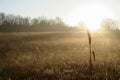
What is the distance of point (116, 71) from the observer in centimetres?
772

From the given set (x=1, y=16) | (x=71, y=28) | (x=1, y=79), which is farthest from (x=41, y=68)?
(x=1, y=16)

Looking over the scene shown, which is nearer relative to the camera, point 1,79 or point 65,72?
point 1,79

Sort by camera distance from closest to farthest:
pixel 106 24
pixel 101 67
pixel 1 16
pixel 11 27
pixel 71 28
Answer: pixel 101 67 < pixel 11 27 < pixel 71 28 < pixel 1 16 < pixel 106 24

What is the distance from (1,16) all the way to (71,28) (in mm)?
25153

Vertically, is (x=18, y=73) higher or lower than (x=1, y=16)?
lower

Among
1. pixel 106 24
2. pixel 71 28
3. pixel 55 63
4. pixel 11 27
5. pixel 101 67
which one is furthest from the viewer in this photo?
pixel 106 24

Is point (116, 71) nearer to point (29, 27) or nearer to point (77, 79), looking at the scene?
point (77, 79)

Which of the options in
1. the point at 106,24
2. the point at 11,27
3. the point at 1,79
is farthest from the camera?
the point at 106,24

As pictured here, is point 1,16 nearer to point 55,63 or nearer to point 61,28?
point 61,28

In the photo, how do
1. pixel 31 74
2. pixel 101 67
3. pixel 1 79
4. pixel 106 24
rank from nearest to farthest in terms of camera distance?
1. pixel 1 79
2. pixel 31 74
3. pixel 101 67
4. pixel 106 24

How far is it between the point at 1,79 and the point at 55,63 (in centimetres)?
277

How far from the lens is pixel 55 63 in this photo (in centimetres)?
930

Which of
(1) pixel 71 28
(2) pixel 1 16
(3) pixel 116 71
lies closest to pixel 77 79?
(3) pixel 116 71

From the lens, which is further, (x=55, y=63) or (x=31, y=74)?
(x=55, y=63)
